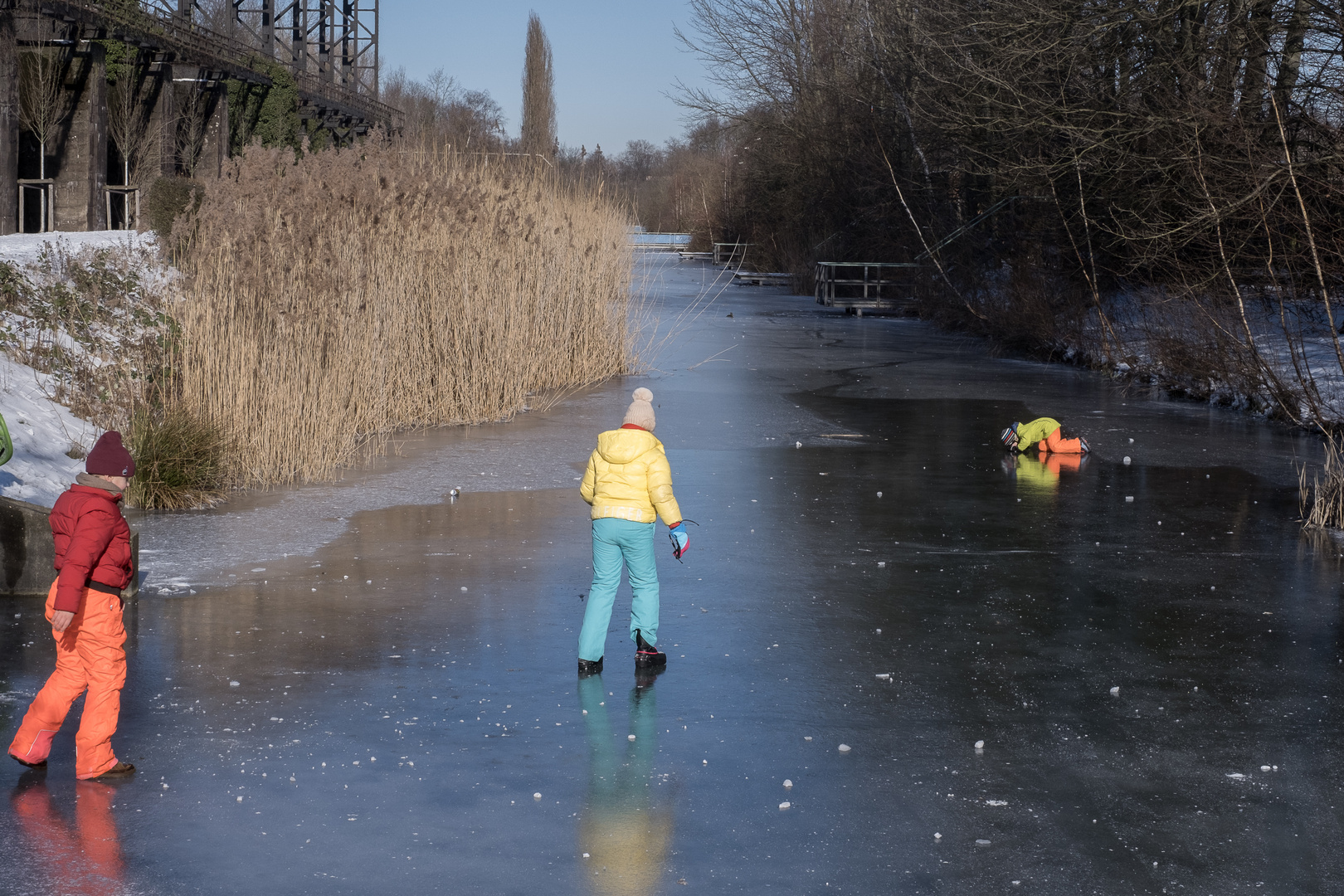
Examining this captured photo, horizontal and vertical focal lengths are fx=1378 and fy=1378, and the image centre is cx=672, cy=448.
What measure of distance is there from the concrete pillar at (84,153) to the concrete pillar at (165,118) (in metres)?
3.50

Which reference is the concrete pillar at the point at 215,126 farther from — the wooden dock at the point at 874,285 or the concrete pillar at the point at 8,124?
the wooden dock at the point at 874,285

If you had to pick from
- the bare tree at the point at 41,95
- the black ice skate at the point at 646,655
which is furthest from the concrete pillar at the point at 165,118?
the black ice skate at the point at 646,655

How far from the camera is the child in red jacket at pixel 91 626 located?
4.72 metres

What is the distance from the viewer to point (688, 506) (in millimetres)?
10133

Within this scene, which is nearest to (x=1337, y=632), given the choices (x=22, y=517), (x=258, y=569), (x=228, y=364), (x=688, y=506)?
(x=688, y=506)

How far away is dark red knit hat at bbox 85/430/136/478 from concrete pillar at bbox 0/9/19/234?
81.9ft

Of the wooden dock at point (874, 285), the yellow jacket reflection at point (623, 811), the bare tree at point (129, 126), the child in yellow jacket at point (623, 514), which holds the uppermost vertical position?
the bare tree at point (129, 126)

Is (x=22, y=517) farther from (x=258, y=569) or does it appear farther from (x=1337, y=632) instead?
(x=1337, y=632)

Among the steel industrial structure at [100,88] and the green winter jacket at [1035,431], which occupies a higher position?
the steel industrial structure at [100,88]

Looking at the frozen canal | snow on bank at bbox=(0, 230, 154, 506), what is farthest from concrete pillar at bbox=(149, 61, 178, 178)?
the frozen canal

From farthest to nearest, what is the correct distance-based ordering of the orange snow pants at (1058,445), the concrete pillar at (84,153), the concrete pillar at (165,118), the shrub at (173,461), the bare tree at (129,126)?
the concrete pillar at (165,118)
the bare tree at (129,126)
the concrete pillar at (84,153)
the orange snow pants at (1058,445)
the shrub at (173,461)

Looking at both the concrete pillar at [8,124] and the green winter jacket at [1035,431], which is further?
the concrete pillar at [8,124]

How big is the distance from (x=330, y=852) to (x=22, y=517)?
3978 mm

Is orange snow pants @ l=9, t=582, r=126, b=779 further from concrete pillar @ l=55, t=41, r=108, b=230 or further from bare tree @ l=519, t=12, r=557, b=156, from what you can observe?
bare tree @ l=519, t=12, r=557, b=156
